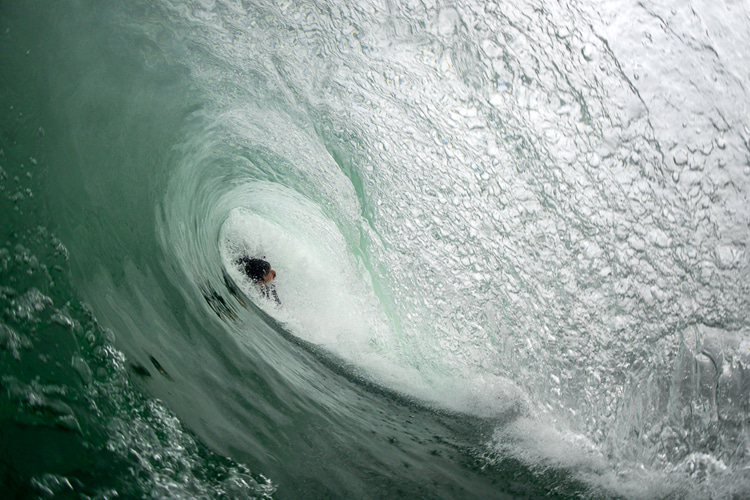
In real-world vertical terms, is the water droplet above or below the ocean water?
above

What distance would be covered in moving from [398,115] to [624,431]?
2.51 metres

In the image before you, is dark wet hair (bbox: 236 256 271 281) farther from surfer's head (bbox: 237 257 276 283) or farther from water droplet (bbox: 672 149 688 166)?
water droplet (bbox: 672 149 688 166)

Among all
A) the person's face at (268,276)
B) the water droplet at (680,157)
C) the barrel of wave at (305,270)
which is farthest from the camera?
the person's face at (268,276)

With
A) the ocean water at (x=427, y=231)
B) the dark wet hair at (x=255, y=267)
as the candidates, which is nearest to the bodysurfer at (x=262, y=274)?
the dark wet hair at (x=255, y=267)

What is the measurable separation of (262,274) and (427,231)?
1899 millimetres

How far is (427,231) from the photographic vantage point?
9.70 ft

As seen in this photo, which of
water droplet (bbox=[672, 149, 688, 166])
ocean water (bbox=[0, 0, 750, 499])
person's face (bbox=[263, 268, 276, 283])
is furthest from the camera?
person's face (bbox=[263, 268, 276, 283])

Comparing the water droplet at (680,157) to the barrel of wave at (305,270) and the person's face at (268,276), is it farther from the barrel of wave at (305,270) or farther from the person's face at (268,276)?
the person's face at (268,276)

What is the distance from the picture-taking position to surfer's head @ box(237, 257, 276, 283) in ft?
13.6

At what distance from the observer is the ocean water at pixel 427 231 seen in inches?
78.8

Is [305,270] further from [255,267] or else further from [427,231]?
[427,231]

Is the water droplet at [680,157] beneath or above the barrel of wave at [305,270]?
above

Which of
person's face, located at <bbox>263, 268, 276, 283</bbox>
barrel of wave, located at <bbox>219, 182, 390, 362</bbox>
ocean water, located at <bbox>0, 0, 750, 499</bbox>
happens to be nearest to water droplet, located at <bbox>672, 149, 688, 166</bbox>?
ocean water, located at <bbox>0, 0, 750, 499</bbox>

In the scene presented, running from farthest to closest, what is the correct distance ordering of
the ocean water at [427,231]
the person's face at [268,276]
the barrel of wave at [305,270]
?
the person's face at [268,276], the barrel of wave at [305,270], the ocean water at [427,231]
